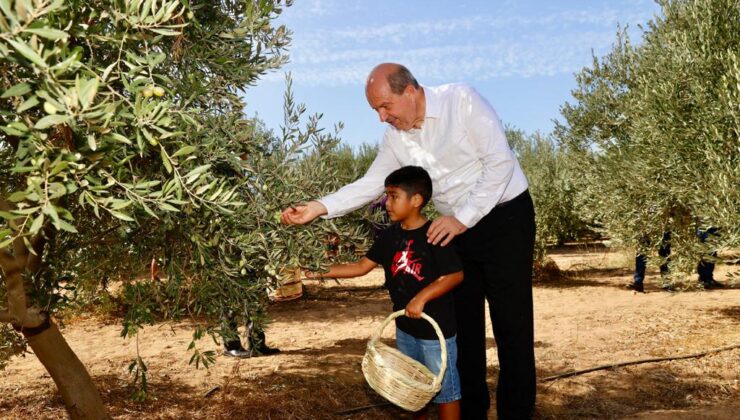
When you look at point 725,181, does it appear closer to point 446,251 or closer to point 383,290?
point 446,251

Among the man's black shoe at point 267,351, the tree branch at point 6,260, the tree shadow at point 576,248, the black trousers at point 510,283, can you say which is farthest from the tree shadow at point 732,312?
the tree branch at point 6,260

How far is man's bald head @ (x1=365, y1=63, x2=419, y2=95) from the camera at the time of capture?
13.0 ft

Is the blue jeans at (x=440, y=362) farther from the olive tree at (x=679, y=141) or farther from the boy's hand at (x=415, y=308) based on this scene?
the olive tree at (x=679, y=141)

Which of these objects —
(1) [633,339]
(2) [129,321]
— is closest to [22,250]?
(2) [129,321]

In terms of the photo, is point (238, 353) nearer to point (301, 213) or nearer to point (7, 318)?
point (7, 318)

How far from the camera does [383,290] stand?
54.2 feet

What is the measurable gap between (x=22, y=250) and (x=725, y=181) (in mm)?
8351

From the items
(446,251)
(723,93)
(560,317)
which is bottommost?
(560,317)

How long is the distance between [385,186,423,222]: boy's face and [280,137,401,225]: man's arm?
273mm

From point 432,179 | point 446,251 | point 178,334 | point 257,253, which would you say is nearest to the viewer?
point 257,253

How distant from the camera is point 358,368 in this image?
7855 millimetres

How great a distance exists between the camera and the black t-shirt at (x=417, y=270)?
424 centimetres

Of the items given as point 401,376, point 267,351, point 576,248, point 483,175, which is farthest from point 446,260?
point 576,248

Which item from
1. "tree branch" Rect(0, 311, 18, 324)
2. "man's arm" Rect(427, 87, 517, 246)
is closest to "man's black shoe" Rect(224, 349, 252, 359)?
"tree branch" Rect(0, 311, 18, 324)
